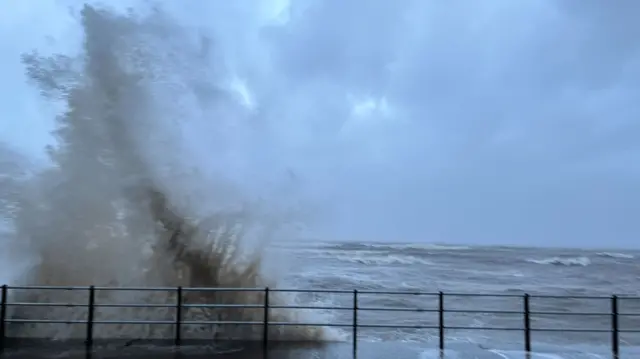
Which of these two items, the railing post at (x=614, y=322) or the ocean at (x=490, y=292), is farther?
the ocean at (x=490, y=292)

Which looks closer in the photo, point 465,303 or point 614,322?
point 614,322

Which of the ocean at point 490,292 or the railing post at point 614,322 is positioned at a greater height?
the railing post at point 614,322

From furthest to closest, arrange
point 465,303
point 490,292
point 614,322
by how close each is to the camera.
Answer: point 490,292
point 465,303
point 614,322

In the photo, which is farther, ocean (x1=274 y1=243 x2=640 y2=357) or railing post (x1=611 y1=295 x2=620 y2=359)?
ocean (x1=274 y1=243 x2=640 y2=357)

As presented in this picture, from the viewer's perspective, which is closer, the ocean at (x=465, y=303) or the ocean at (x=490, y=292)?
the ocean at (x=465, y=303)

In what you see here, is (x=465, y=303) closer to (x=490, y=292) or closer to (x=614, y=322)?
(x=490, y=292)

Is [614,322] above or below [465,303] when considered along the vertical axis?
above

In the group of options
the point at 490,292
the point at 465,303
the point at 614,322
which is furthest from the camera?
the point at 490,292

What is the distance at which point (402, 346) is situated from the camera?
8.70 m

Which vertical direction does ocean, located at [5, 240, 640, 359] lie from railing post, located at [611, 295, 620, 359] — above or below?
below

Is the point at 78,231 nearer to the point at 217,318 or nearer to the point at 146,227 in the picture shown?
the point at 146,227

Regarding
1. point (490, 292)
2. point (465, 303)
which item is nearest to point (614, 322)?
point (465, 303)

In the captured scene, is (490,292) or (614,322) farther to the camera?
(490,292)

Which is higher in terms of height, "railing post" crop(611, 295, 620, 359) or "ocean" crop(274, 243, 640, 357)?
"railing post" crop(611, 295, 620, 359)
